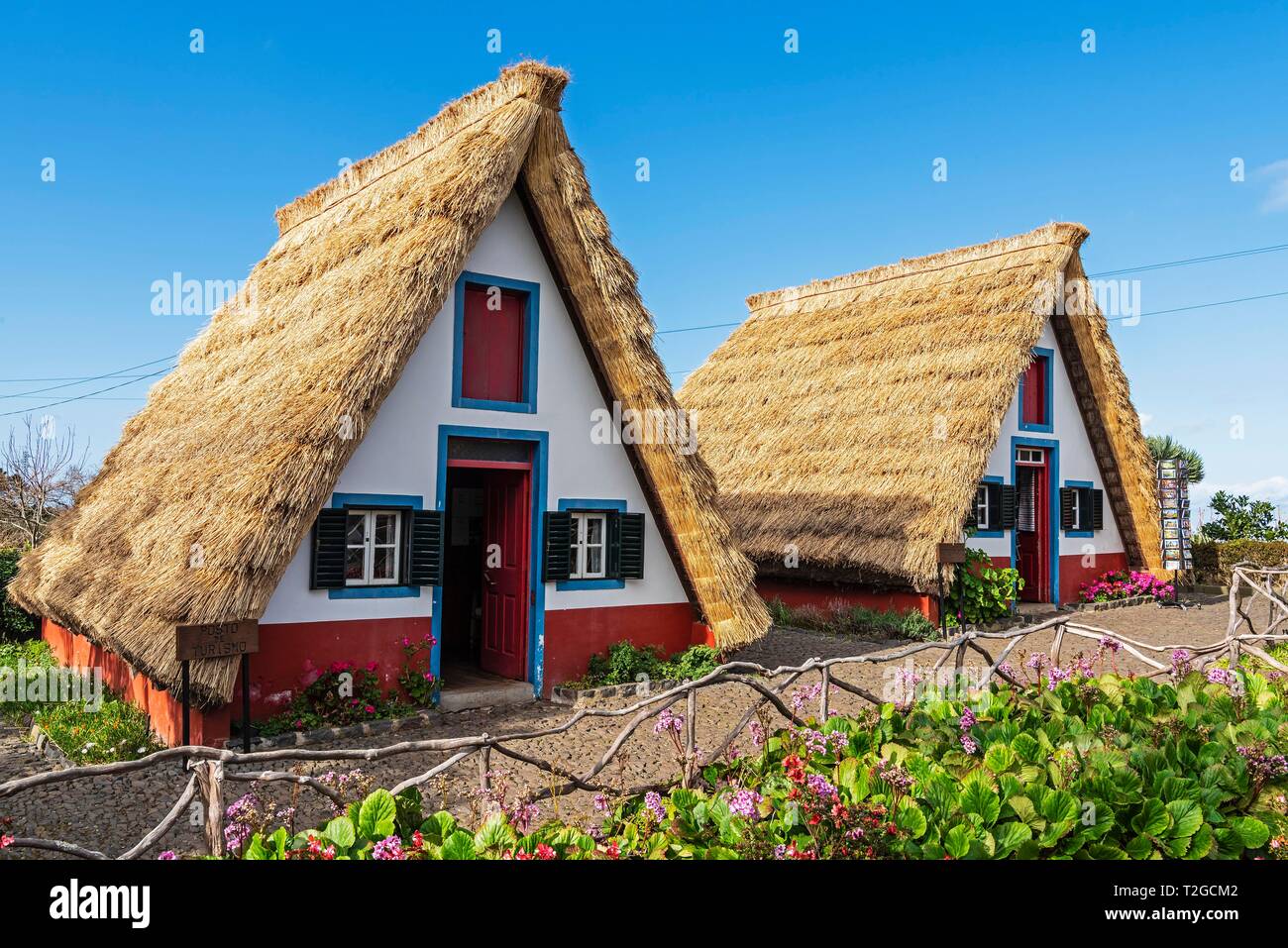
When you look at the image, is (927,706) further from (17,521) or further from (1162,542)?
(17,521)

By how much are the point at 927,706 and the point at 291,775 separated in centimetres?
381

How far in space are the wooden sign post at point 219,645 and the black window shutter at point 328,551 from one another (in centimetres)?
107

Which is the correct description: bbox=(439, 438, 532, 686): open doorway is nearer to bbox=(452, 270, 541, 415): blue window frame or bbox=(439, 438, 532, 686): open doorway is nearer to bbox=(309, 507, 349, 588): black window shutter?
bbox=(452, 270, 541, 415): blue window frame

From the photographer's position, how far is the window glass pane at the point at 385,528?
29.6 feet

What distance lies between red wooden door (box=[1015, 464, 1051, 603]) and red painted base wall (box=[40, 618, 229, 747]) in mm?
14728

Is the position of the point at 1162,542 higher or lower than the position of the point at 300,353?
lower

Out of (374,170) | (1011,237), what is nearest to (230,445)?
(374,170)

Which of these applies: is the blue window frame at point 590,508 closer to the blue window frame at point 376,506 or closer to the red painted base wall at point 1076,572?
the blue window frame at point 376,506

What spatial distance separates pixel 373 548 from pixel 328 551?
0.53 m

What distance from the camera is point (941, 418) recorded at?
15.6 metres

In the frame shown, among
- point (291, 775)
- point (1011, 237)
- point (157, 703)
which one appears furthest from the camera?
point (1011, 237)

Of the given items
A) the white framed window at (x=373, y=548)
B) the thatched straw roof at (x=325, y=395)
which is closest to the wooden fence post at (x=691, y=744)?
the thatched straw roof at (x=325, y=395)

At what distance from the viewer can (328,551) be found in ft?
27.9
